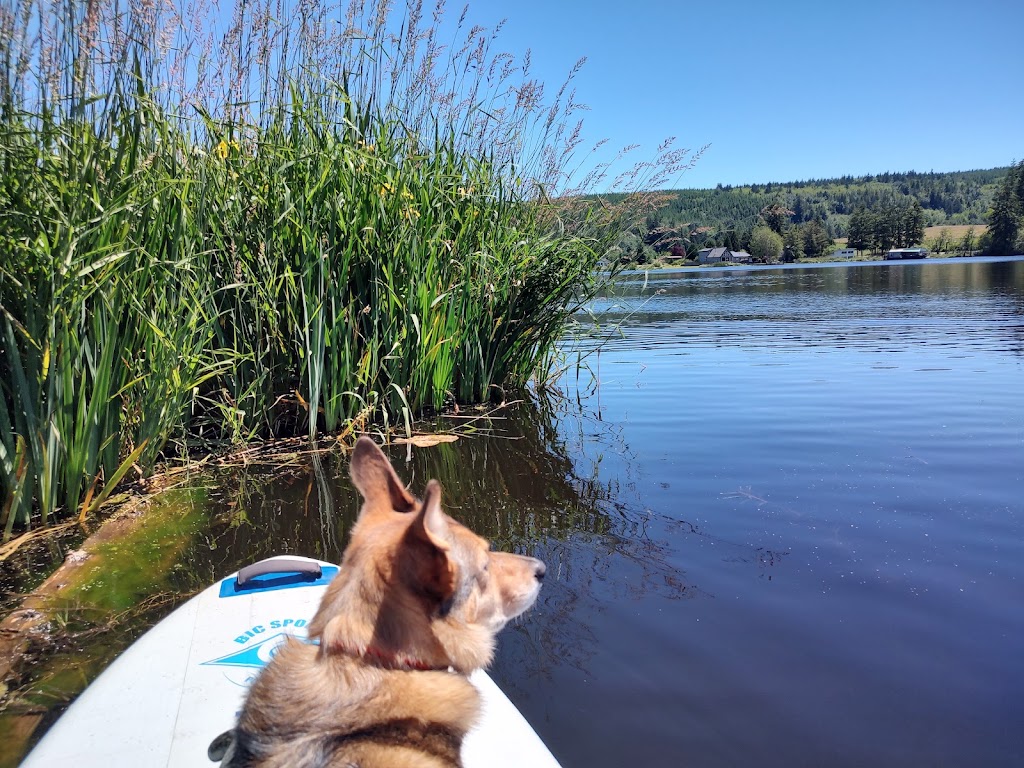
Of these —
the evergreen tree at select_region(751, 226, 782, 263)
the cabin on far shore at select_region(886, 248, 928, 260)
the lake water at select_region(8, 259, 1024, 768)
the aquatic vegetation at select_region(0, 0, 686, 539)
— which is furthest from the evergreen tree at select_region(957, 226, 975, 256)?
the aquatic vegetation at select_region(0, 0, 686, 539)

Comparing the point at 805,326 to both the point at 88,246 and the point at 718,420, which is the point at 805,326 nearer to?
the point at 718,420

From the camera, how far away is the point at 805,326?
16094 mm

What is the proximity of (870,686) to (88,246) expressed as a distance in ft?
16.0

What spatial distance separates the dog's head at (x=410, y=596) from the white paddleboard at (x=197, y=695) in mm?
239

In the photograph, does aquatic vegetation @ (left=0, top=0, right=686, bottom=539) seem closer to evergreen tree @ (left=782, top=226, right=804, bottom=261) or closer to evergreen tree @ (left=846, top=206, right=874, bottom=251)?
evergreen tree @ (left=782, top=226, right=804, bottom=261)

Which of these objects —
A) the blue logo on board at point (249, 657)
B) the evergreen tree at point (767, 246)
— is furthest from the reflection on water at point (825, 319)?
the evergreen tree at point (767, 246)

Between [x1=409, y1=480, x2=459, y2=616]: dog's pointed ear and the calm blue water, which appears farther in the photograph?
the calm blue water

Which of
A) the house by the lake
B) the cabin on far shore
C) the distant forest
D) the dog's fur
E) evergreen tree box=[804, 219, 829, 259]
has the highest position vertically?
the distant forest

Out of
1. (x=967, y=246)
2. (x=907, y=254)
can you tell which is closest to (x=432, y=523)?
(x=907, y=254)

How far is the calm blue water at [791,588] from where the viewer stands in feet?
8.77

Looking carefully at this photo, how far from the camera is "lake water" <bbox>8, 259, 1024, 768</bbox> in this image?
2719 mm

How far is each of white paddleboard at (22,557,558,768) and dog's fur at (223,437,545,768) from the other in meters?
0.22

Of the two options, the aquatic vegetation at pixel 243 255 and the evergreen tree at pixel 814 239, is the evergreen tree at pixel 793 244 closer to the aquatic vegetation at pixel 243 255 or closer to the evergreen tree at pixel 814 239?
the evergreen tree at pixel 814 239

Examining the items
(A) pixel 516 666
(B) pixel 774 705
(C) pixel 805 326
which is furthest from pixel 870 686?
(C) pixel 805 326
